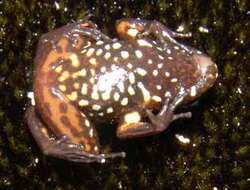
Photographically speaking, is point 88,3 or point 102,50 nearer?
point 102,50

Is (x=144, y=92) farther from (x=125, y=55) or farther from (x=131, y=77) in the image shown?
(x=125, y=55)

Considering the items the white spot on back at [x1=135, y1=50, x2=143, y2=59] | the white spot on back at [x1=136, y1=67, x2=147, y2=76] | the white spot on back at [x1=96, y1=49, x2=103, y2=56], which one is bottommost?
the white spot on back at [x1=136, y1=67, x2=147, y2=76]

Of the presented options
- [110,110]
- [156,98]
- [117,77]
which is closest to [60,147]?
[110,110]

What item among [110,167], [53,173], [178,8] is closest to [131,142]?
[110,167]

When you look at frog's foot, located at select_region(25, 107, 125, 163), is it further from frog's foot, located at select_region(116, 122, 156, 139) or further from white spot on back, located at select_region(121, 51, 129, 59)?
white spot on back, located at select_region(121, 51, 129, 59)

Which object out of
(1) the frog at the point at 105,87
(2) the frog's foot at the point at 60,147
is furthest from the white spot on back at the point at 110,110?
(2) the frog's foot at the point at 60,147

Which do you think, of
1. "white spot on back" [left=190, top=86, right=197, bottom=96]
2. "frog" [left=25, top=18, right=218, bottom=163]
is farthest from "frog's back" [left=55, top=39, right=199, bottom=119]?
"white spot on back" [left=190, top=86, right=197, bottom=96]

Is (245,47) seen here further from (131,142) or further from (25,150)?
(25,150)

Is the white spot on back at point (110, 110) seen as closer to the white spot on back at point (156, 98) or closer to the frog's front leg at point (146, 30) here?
the white spot on back at point (156, 98)
